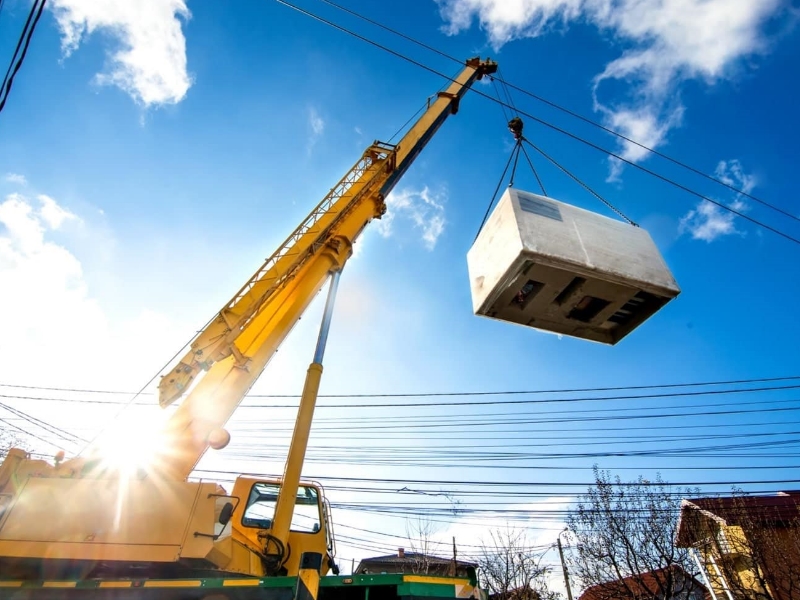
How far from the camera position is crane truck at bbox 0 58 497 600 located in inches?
155

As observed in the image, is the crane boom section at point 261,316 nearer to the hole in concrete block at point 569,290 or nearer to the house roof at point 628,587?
the hole in concrete block at point 569,290

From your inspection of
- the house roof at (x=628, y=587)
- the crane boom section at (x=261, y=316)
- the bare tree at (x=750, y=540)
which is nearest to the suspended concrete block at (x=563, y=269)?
the crane boom section at (x=261, y=316)

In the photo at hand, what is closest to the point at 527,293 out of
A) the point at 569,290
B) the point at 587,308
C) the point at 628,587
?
the point at 569,290

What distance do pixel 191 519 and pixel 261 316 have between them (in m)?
3.51

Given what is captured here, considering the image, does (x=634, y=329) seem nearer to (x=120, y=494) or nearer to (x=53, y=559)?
(x=120, y=494)

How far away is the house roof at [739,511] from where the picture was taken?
45.6 ft

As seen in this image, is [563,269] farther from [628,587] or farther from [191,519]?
[628,587]

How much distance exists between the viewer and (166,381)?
5.98 meters

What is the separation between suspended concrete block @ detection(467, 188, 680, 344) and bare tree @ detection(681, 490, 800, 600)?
1264 centimetres

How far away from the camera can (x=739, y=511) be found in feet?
46.2

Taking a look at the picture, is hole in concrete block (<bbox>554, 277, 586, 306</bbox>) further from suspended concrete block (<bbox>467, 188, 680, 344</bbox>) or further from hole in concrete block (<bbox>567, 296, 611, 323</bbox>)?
hole in concrete block (<bbox>567, 296, 611, 323</bbox>)

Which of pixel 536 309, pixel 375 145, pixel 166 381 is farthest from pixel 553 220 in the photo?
pixel 375 145

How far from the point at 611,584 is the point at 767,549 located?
4.94 m

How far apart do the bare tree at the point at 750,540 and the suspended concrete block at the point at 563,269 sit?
12.6 metres
